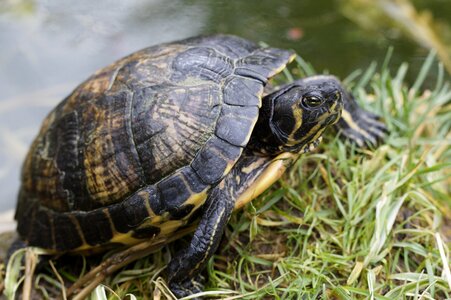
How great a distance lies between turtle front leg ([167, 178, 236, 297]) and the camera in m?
2.59

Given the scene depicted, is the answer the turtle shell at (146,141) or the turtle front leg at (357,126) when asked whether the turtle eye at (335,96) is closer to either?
the turtle shell at (146,141)

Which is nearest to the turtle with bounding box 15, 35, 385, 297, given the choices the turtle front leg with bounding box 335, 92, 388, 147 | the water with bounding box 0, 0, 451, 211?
the turtle front leg with bounding box 335, 92, 388, 147

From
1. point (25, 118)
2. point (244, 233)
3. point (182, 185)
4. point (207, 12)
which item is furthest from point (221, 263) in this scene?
point (207, 12)

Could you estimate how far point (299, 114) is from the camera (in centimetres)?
275

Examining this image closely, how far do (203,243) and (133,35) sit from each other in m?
3.89

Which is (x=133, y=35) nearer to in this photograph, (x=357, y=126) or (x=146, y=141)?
(x=357, y=126)

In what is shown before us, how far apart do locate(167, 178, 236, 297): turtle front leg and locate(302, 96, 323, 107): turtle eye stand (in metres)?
0.57

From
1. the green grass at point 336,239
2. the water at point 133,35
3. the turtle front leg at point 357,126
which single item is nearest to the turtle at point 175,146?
the green grass at point 336,239

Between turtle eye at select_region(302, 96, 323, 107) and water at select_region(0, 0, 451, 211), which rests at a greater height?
turtle eye at select_region(302, 96, 323, 107)

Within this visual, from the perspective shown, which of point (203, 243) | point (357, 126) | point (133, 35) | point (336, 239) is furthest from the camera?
point (133, 35)

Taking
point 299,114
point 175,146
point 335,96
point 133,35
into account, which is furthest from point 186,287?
point 133,35

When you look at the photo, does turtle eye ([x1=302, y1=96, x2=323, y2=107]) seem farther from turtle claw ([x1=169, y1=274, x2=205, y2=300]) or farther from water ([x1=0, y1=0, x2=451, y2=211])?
water ([x1=0, y1=0, x2=451, y2=211])

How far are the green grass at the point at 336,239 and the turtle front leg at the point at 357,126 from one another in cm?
6

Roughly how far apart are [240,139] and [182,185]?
0.36 metres
